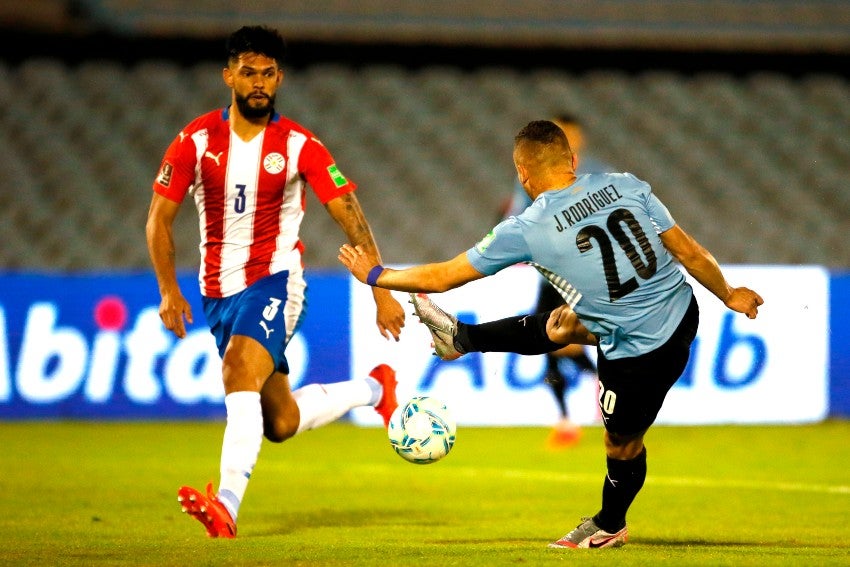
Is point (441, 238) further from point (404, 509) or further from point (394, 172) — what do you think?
point (404, 509)

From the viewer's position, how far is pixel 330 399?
20.8ft

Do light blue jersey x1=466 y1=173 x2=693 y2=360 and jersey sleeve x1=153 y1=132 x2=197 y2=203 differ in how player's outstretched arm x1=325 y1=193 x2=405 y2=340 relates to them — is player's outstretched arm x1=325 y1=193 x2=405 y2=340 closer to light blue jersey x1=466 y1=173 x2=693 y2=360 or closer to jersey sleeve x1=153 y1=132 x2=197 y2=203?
jersey sleeve x1=153 y1=132 x2=197 y2=203

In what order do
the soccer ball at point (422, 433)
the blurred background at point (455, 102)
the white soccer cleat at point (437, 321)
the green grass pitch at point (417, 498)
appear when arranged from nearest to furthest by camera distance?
the green grass pitch at point (417, 498), the soccer ball at point (422, 433), the white soccer cleat at point (437, 321), the blurred background at point (455, 102)

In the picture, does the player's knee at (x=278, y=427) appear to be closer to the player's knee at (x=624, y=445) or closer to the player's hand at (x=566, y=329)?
the player's hand at (x=566, y=329)

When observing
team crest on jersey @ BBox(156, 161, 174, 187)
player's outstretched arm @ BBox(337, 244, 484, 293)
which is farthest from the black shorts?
team crest on jersey @ BBox(156, 161, 174, 187)

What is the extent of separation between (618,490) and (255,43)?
230 cm

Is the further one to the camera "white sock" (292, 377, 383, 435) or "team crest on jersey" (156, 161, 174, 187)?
"white sock" (292, 377, 383, 435)

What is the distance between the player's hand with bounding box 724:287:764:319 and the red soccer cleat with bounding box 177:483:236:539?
6.82 ft

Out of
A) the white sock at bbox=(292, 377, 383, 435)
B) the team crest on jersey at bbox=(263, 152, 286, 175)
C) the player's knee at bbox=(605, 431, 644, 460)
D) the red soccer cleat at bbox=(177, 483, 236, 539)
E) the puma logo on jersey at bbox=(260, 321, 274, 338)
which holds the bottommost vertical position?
the red soccer cleat at bbox=(177, 483, 236, 539)

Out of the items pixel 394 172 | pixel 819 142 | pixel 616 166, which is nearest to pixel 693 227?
pixel 616 166

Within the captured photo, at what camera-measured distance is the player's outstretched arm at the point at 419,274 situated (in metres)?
4.92

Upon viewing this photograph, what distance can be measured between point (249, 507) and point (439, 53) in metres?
10.4

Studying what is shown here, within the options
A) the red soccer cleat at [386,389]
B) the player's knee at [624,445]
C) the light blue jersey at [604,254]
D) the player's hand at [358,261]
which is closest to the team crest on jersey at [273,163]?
the player's hand at [358,261]

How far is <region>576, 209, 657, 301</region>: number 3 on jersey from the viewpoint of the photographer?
489cm
